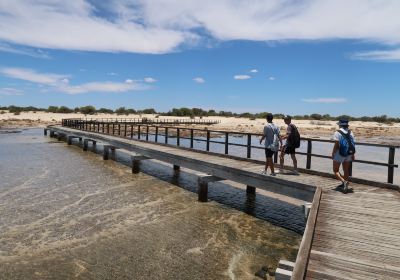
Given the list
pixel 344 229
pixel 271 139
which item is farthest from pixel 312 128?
pixel 344 229

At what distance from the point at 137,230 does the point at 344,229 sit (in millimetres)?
4967

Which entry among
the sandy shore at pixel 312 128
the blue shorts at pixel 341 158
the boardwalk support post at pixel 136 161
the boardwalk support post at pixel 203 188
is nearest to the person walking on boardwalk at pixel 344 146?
the blue shorts at pixel 341 158

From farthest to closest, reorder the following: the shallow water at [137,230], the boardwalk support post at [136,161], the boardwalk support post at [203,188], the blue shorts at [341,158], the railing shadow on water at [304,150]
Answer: the boardwalk support post at [136,161] < the boardwalk support post at [203,188] < the railing shadow on water at [304,150] < the blue shorts at [341,158] < the shallow water at [137,230]

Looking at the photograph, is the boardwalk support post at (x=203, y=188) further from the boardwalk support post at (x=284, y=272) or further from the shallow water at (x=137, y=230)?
the boardwalk support post at (x=284, y=272)

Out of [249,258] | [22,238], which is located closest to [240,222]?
[249,258]

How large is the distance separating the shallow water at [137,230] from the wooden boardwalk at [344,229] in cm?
121

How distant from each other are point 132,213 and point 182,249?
Answer: 3.12 metres

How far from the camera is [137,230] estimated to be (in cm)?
885

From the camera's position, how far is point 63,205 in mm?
11000

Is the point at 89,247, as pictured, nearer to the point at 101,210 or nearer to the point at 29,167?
the point at 101,210

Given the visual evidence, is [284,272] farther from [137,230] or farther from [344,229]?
[137,230]

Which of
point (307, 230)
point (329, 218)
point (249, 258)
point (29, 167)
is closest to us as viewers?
point (307, 230)

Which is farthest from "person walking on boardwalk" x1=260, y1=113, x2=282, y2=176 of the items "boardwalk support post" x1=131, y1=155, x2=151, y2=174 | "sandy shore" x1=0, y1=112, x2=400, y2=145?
"sandy shore" x1=0, y1=112, x2=400, y2=145

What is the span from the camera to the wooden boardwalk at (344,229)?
4422 mm
